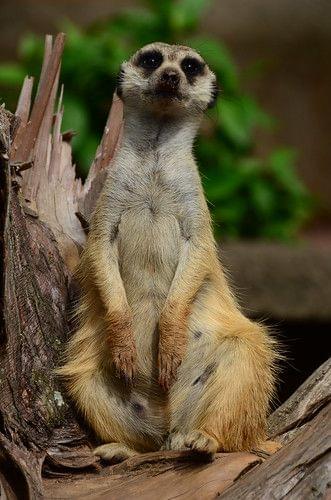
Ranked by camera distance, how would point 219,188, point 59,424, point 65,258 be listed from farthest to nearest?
point 219,188 → point 65,258 → point 59,424

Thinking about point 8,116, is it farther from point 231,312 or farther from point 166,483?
point 166,483

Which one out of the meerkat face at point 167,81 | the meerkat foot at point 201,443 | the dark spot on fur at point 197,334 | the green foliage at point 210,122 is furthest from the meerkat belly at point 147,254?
the green foliage at point 210,122

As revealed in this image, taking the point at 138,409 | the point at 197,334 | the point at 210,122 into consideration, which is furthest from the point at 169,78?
the point at 210,122

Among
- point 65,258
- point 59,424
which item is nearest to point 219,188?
point 65,258

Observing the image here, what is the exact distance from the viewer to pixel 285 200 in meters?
10.6

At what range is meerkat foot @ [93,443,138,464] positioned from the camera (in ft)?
13.4

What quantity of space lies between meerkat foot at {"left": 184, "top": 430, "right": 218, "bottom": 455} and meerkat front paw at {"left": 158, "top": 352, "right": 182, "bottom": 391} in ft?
1.20

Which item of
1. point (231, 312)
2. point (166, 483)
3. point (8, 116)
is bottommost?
point (166, 483)

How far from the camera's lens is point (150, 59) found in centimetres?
497

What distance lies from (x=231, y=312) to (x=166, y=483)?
109 cm

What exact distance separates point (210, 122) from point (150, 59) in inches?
205

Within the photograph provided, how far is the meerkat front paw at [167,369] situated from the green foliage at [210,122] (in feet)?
17.3

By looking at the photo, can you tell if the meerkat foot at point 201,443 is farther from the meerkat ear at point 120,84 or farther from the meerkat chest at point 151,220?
the meerkat ear at point 120,84

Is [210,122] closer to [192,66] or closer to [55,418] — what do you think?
[192,66]
